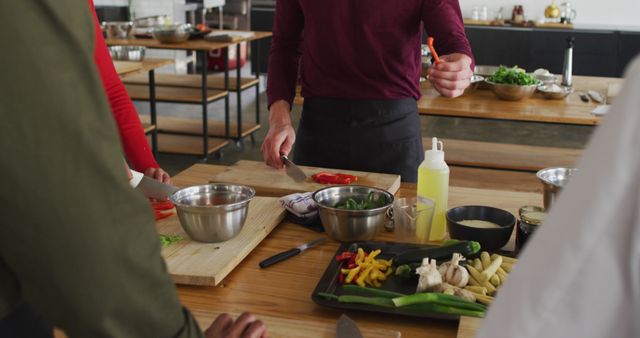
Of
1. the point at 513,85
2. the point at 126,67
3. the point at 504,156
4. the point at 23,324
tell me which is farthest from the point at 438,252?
the point at 126,67

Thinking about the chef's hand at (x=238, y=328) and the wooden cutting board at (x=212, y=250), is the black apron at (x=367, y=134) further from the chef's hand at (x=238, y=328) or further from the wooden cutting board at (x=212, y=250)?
the chef's hand at (x=238, y=328)

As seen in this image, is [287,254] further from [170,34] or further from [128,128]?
[170,34]

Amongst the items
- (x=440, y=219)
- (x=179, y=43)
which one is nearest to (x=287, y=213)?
(x=440, y=219)

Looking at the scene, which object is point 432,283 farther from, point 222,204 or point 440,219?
point 222,204

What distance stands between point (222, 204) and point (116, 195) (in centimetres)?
94

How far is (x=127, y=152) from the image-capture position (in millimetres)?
2191

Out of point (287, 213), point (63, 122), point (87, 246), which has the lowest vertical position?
point (287, 213)

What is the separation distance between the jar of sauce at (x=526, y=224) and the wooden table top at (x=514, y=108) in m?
1.92

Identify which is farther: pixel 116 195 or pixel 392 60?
pixel 392 60

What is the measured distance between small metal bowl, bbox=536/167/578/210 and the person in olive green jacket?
117 centimetres

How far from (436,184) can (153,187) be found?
0.68 m

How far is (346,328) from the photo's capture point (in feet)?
4.25

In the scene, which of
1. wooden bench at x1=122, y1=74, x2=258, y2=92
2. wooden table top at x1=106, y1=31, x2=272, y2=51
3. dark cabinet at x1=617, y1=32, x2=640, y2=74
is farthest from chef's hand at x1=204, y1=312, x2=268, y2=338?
dark cabinet at x1=617, y1=32, x2=640, y2=74

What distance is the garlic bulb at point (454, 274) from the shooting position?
144 centimetres
